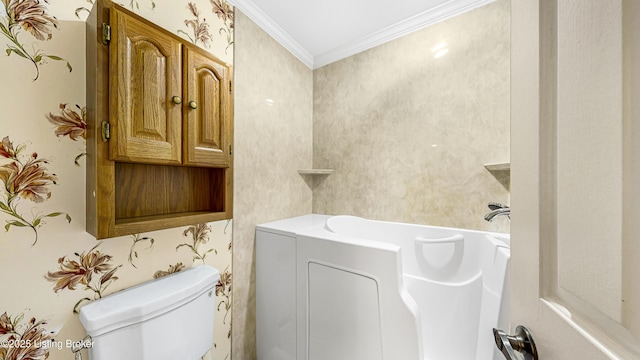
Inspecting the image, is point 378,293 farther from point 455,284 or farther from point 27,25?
point 27,25

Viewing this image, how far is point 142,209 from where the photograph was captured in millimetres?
965

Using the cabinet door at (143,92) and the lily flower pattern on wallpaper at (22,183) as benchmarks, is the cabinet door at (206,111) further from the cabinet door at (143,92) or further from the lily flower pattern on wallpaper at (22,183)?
the lily flower pattern on wallpaper at (22,183)

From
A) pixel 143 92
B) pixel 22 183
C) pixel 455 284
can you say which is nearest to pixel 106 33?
pixel 143 92

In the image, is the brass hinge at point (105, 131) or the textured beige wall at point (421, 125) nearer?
the brass hinge at point (105, 131)

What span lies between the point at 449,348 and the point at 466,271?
44 cm

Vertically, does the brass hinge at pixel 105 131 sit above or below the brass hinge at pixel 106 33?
below

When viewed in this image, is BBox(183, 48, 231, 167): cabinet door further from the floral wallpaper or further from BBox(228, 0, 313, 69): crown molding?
BBox(228, 0, 313, 69): crown molding

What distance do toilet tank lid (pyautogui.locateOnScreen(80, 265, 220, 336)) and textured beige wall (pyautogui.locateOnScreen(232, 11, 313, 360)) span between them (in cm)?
34

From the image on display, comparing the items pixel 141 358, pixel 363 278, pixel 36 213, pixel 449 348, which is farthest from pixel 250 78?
pixel 449 348

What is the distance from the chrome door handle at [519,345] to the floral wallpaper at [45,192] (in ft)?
4.00

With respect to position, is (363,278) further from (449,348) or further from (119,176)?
(119,176)

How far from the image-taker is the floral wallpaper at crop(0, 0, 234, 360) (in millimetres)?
681

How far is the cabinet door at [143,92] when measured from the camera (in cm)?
73

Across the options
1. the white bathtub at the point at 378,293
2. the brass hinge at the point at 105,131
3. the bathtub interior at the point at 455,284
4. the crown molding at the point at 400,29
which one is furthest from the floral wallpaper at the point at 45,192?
the crown molding at the point at 400,29
